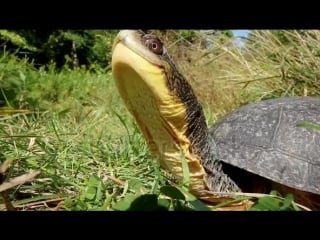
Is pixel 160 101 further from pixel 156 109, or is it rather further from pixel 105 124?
pixel 105 124

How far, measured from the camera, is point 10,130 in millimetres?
1663

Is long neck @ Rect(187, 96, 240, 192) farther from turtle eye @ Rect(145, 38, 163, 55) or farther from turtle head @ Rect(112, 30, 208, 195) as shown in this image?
turtle eye @ Rect(145, 38, 163, 55)

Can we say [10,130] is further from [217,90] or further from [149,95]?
[217,90]

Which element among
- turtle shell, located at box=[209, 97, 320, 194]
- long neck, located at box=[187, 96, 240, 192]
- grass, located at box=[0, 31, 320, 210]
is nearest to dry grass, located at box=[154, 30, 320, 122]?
grass, located at box=[0, 31, 320, 210]

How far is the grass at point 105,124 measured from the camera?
1.11 m

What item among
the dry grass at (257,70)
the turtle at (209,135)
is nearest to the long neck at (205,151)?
the turtle at (209,135)

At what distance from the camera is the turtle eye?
110 centimetres

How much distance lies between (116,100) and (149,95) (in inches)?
129

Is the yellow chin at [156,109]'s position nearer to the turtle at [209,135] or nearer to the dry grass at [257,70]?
the turtle at [209,135]

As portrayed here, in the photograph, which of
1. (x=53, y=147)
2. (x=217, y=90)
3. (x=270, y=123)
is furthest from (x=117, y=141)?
(x=217, y=90)

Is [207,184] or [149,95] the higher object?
[149,95]

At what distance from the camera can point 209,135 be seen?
1366mm
